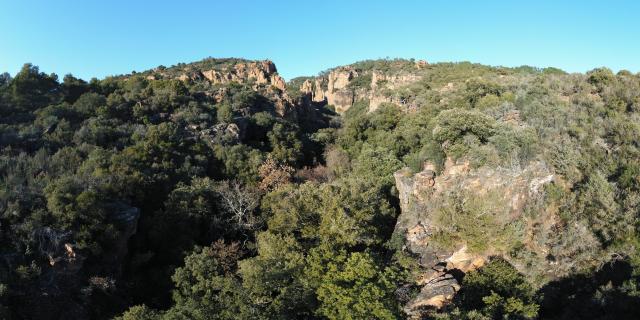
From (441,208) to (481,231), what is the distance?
2.51 metres

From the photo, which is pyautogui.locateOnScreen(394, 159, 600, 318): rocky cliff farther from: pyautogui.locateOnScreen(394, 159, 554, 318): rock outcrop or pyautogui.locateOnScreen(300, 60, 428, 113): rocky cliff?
pyautogui.locateOnScreen(300, 60, 428, 113): rocky cliff

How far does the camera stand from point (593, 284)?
1703 centimetres

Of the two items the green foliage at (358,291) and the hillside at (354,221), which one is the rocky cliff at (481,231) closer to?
the hillside at (354,221)

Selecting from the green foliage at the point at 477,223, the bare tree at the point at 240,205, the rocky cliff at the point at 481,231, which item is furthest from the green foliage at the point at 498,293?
the bare tree at the point at 240,205

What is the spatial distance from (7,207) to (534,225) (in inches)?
993

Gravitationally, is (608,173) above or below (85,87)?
below

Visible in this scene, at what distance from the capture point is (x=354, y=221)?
20.9 meters

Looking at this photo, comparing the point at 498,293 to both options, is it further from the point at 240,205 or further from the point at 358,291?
the point at 240,205

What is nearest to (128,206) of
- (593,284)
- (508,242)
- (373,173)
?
(373,173)

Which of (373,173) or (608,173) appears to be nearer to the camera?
(608,173)

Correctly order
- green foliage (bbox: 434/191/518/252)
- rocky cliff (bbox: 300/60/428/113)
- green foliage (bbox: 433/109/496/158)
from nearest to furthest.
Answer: green foliage (bbox: 434/191/518/252)
green foliage (bbox: 433/109/496/158)
rocky cliff (bbox: 300/60/428/113)

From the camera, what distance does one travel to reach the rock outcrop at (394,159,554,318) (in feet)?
58.3

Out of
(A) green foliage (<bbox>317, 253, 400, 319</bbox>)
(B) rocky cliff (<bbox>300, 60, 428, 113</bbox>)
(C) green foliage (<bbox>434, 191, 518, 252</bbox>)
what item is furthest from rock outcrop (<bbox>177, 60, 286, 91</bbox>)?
(A) green foliage (<bbox>317, 253, 400, 319</bbox>)

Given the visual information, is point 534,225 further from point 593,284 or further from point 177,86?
point 177,86
